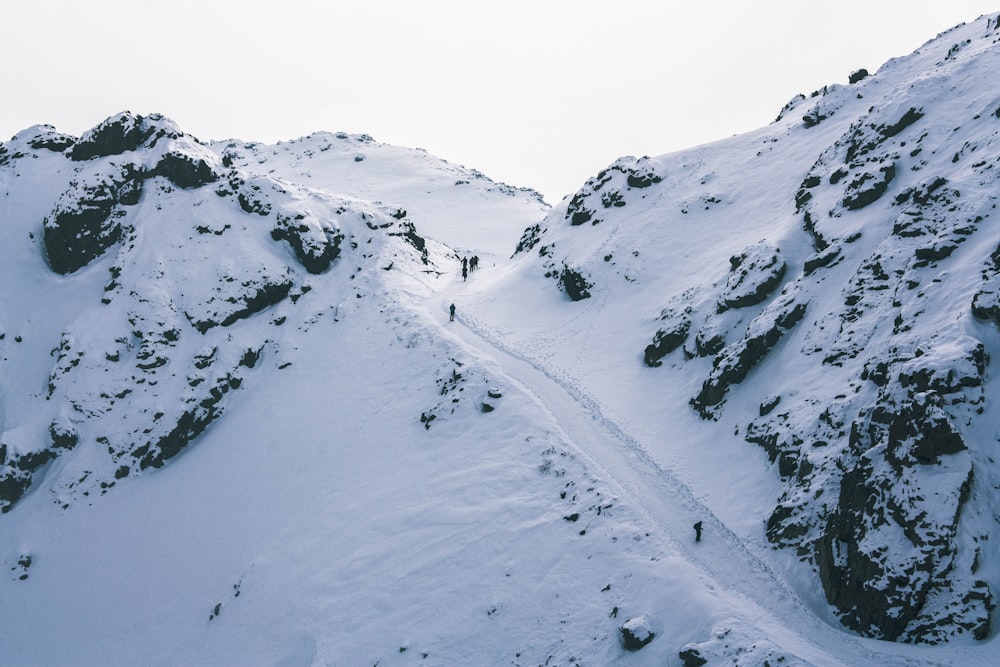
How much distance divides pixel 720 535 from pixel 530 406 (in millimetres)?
11678


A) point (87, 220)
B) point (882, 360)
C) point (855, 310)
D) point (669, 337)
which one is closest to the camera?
point (882, 360)

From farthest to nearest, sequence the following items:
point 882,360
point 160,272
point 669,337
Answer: point 160,272 → point 669,337 → point 882,360

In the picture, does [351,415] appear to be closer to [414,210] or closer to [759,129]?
[759,129]

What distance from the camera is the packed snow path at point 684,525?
16562 mm

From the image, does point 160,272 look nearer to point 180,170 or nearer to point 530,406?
point 180,170

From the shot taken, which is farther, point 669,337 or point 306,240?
point 306,240

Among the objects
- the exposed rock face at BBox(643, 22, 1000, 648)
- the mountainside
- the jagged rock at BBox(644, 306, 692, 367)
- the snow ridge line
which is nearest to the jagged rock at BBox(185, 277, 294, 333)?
the mountainside

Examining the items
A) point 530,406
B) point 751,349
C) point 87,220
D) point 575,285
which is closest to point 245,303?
point 87,220

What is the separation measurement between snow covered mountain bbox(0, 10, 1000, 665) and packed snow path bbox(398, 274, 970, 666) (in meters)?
0.13

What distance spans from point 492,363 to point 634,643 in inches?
777

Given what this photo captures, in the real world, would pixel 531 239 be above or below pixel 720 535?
above

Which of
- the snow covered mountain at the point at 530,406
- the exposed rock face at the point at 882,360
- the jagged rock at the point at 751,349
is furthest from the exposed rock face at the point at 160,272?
the exposed rock face at the point at 882,360

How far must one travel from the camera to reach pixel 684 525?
2197 cm

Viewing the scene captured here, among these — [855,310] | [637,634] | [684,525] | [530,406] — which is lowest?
[637,634]
